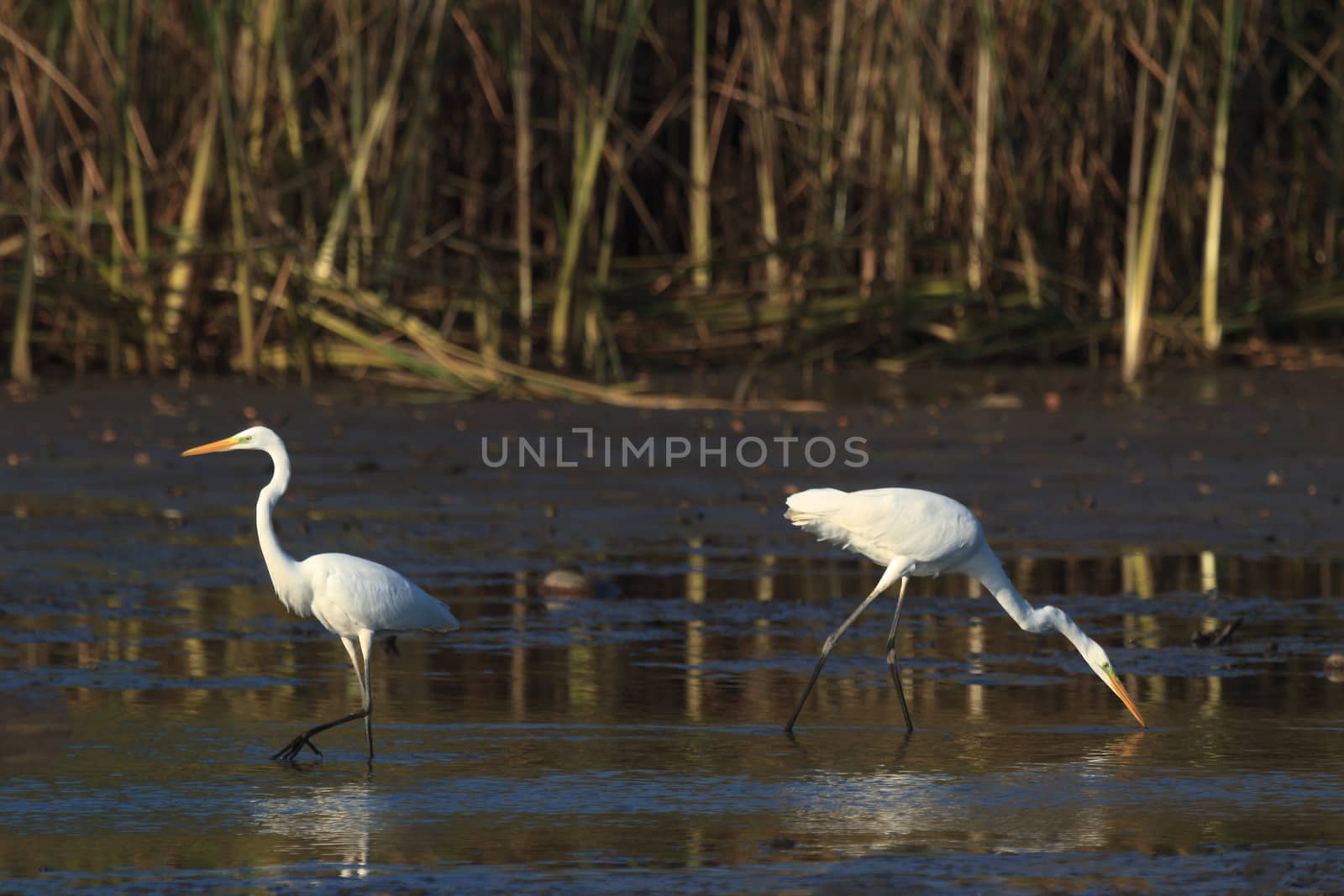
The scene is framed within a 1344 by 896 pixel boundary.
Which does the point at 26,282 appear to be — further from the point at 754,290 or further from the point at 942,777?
the point at 942,777

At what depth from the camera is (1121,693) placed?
627 cm

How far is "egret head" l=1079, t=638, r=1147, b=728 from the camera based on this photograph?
6250mm

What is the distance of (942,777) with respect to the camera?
5648 mm

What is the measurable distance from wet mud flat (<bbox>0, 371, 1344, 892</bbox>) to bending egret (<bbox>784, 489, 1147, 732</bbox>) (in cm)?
25

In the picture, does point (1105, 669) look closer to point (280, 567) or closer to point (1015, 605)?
point (1015, 605)

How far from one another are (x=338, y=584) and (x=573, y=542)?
358 centimetres

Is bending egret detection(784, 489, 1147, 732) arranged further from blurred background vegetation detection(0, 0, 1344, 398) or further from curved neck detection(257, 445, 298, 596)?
blurred background vegetation detection(0, 0, 1344, 398)

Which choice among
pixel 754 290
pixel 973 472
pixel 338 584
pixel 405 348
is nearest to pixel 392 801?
pixel 338 584

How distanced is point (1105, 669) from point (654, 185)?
1016cm

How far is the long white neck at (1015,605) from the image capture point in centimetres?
652

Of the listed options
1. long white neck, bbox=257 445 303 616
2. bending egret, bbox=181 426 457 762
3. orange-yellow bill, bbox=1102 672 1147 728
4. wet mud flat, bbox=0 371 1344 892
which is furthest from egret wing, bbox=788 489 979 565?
long white neck, bbox=257 445 303 616

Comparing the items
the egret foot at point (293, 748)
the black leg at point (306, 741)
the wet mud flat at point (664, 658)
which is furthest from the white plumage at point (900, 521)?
the egret foot at point (293, 748)

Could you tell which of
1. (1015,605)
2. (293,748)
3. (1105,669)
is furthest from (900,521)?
(293,748)

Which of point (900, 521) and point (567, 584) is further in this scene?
point (567, 584)
